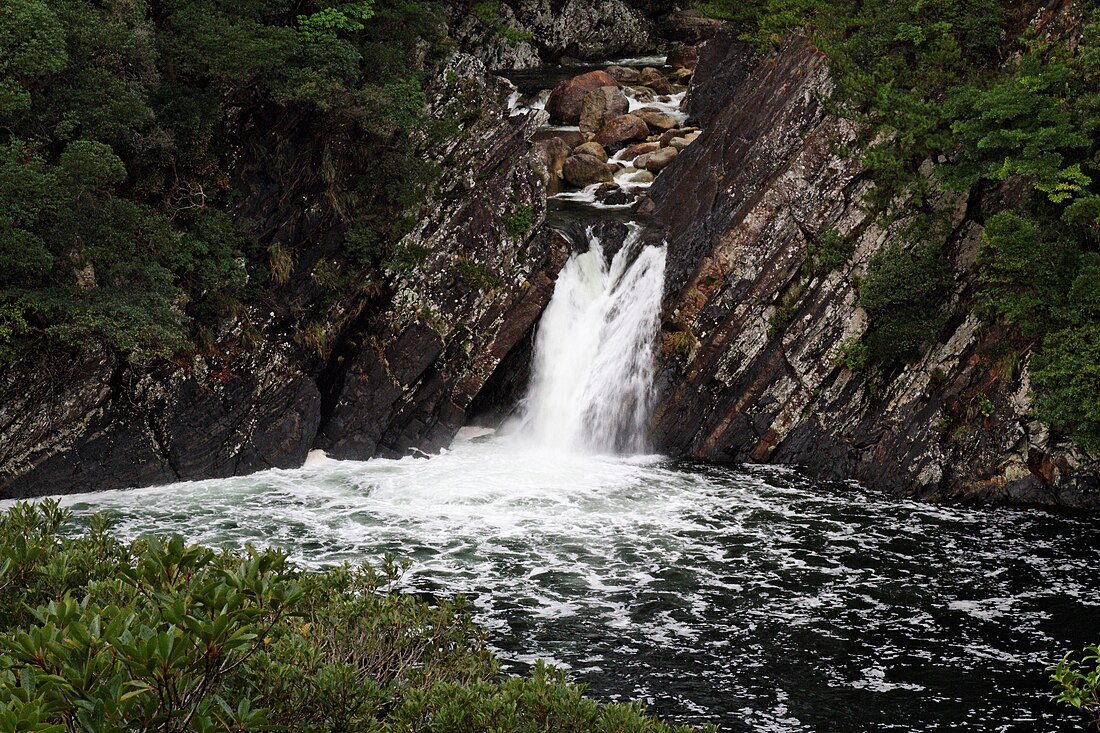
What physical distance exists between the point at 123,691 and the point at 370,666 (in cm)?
357

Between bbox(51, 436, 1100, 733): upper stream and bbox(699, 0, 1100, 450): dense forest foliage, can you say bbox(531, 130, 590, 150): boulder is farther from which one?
bbox(51, 436, 1100, 733): upper stream

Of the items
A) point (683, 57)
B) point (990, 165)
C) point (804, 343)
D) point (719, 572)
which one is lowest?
point (719, 572)

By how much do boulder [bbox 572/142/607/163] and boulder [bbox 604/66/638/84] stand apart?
8.00 meters

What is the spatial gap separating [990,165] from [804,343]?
230 inches

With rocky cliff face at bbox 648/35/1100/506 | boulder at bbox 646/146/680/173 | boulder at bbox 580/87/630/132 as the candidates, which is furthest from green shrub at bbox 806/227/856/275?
boulder at bbox 580/87/630/132

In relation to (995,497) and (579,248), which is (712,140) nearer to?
(579,248)

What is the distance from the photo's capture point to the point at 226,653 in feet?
19.0

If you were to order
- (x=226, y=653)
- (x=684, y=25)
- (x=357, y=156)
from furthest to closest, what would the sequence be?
1. (x=684, y=25)
2. (x=357, y=156)
3. (x=226, y=653)

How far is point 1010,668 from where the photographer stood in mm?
13562

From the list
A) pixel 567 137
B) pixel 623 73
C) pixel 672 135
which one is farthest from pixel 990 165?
pixel 623 73

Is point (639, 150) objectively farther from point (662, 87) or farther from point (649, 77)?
point (649, 77)

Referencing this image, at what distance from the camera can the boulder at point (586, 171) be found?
30.8 meters

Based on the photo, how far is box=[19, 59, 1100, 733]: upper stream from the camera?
13.2m

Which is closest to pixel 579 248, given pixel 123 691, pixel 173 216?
pixel 173 216
